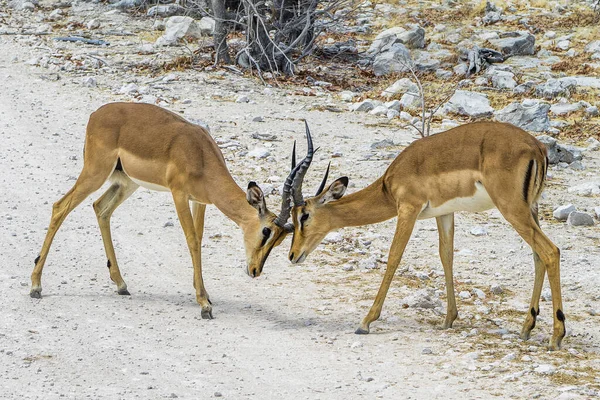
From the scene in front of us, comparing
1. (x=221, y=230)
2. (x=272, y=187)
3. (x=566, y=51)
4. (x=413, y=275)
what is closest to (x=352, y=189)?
(x=272, y=187)

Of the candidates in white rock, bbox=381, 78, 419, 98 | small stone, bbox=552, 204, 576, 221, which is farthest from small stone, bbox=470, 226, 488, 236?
white rock, bbox=381, 78, 419, 98

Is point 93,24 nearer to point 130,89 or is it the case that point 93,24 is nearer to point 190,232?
point 130,89

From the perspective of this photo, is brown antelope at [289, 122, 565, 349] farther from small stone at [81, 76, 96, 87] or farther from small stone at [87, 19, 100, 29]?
small stone at [87, 19, 100, 29]

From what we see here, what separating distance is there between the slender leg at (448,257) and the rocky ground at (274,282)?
125mm

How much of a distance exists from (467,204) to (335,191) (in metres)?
1.05

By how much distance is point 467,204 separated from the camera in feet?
24.2

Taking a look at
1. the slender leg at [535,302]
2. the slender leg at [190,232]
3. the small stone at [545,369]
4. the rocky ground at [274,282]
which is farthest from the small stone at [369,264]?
the small stone at [545,369]

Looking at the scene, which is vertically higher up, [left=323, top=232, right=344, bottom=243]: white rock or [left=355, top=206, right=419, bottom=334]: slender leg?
[left=355, top=206, right=419, bottom=334]: slender leg

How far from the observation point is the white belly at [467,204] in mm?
7273

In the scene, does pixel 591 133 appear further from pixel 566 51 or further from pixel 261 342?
pixel 261 342

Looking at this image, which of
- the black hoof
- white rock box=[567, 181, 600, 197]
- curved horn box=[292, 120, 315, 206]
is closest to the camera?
curved horn box=[292, 120, 315, 206]

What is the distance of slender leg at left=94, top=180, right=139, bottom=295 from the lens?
331 inches

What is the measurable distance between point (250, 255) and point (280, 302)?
2.69 ft

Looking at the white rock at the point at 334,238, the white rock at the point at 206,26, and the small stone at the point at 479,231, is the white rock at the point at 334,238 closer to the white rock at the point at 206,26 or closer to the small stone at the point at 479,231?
the small stone at the point at 479,231
